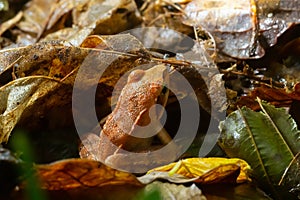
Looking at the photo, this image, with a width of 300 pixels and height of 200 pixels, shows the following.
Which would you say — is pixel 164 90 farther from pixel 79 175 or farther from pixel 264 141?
pixel 79 175

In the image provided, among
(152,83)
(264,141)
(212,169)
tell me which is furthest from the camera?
(152,83)

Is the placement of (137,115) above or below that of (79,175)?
below

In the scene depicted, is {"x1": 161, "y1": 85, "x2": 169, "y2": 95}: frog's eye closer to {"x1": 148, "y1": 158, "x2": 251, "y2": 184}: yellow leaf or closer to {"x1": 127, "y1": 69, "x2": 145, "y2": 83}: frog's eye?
{"x1": 127, "y1": 69, "x2": 145, "y2": 83}: frog's eye

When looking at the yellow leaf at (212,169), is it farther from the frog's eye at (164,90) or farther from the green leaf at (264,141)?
the frog's eye at (164,90)

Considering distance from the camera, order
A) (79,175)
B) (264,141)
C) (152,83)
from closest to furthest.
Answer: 1. (79,175)
2. (264,141)
3. (152,83)

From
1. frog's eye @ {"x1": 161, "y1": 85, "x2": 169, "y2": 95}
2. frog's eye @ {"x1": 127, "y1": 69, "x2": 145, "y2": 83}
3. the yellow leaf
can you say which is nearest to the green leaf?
the yellow leaf

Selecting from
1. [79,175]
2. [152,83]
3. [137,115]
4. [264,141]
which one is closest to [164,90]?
[152,83]
